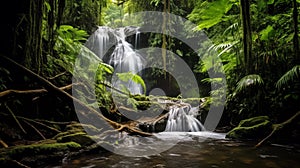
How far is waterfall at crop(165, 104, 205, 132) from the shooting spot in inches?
300

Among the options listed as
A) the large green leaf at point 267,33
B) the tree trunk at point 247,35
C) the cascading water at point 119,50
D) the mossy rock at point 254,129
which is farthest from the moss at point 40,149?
the cascading water at point 119,50

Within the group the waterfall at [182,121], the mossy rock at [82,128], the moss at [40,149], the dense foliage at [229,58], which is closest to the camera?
the moss at [40,149]

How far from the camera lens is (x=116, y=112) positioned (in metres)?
6.38

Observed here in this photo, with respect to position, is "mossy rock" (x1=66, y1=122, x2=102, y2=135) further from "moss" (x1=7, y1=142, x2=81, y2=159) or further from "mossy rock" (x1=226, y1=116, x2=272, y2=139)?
"mossy rock" (x1=226, y1=116, x2=272, y2=139)

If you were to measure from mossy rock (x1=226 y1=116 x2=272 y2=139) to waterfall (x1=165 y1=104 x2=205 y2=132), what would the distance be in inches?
85.7

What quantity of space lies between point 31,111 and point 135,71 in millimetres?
10533

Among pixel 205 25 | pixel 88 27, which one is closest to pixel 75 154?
pixel 205 25

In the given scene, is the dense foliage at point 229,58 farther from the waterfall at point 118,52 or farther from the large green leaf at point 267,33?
the waterfall at point 118,52

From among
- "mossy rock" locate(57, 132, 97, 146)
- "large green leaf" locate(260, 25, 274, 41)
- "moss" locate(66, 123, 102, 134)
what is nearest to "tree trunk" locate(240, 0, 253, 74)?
"large green leaf" locate(260, 25, 274, 41)

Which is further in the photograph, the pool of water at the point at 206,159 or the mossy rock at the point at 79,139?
the mossy rock at the point at 79,139

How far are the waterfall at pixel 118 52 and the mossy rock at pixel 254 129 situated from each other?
8.79 m

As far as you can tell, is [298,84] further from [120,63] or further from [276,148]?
[120,63]

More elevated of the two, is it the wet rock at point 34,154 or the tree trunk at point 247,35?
the tree trunk at point 247,35

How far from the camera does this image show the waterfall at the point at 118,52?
1345cm
